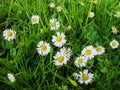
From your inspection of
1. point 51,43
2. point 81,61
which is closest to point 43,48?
point 51,43

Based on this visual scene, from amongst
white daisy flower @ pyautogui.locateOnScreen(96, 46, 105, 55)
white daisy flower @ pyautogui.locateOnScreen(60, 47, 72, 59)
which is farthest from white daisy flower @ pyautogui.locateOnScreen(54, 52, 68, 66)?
white daisy flower @ pyautogui.locateOnScreen(96, 46, 105, 55)

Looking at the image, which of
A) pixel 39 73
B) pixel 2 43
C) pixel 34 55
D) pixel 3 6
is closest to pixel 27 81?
pixel 39 73

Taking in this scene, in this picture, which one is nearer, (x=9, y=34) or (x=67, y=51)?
(x=67, y=51)

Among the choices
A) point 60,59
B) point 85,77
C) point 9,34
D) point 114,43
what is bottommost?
point 85,77

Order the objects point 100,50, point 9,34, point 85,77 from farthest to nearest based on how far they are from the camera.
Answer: point 9,34, point 100,50, point 85,77

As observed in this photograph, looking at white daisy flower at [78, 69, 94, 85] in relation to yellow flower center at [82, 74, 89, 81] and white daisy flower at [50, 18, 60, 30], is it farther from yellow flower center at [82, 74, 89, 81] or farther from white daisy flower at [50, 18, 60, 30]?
white daisy flower at [50, 18, 60, 30]

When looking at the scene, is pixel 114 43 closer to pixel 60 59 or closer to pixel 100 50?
pixel 100 50
